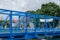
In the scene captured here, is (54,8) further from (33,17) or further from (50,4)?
(33,17)

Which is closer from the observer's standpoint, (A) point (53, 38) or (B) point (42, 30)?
(B) point (42, 30)

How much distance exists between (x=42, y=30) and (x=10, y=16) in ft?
29.3

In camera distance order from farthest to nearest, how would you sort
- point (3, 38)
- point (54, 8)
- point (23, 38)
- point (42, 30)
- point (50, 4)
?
point (50, 4)
point (54, 8)
point (42, 30)
point (23, 38)
point (3, 38)

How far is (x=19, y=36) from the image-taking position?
72.1ft

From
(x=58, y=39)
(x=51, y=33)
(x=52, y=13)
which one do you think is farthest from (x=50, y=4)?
(x=51, y=33)

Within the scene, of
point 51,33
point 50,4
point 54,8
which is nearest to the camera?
point 51,33

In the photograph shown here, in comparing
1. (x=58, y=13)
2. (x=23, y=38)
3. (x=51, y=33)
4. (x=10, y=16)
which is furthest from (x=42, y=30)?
(x=58, y=13)

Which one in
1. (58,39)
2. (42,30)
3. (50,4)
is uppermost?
(50,4)

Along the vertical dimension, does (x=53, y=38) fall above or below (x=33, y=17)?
below

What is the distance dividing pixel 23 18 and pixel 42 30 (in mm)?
5320

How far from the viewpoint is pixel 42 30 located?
81.5ft

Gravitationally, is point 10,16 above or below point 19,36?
above

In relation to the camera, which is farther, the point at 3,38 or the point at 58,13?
the point at 58,13

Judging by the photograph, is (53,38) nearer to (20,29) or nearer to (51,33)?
(51,33)
